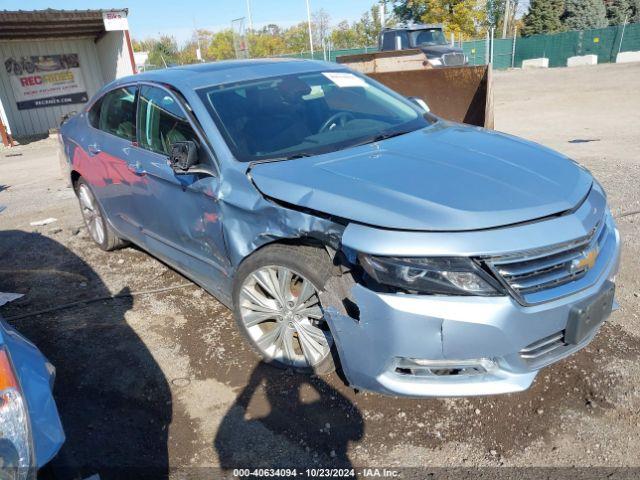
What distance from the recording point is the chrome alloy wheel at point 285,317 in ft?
9.02

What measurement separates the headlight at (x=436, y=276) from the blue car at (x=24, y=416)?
51.3 inches

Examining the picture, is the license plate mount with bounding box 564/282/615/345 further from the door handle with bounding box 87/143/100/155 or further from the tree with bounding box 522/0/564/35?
the tree with bounding box 522/0/564/35

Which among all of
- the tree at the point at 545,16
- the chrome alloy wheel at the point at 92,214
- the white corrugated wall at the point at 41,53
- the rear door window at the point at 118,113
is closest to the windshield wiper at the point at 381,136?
the rear door window at the point at 118,113

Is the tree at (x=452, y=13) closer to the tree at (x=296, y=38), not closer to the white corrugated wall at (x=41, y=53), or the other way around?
the white corrugated wall at (x=41, y=53)

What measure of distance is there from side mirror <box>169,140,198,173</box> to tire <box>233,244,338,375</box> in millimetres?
683

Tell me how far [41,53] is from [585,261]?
17.4 m

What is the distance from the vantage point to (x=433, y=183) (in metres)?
2.50

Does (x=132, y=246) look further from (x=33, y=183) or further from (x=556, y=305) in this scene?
(x=33, y=183)

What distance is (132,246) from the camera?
539cm

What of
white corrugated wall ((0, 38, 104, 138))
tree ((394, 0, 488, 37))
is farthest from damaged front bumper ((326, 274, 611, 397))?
tree ((394, 0, 488, 37))

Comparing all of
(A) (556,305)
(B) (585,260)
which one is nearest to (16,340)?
(A) (556,305)

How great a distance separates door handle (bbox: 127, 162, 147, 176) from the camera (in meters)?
3.78

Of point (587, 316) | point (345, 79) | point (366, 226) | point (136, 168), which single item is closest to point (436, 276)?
point (366, 226)

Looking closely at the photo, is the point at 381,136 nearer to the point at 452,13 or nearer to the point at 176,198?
the point at 176,198
